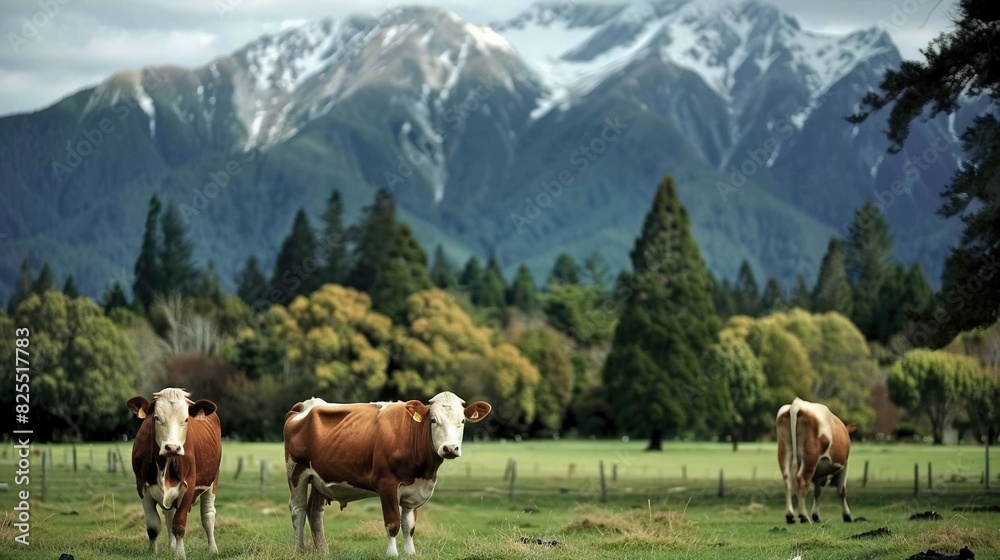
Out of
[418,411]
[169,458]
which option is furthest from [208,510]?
[418,411]

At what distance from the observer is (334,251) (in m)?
116

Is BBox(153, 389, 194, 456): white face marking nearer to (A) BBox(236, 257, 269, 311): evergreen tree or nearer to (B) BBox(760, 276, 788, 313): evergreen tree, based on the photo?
(A) BBox(236, 257, 269, 311): evergreen tree

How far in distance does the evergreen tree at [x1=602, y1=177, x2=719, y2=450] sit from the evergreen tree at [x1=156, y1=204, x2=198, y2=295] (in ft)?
216

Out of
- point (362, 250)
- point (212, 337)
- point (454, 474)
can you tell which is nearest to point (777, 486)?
point (454, 474)

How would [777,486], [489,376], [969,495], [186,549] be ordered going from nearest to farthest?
1. [186,549]
2. [969,495]
3. [777,486]
4. [489,376]

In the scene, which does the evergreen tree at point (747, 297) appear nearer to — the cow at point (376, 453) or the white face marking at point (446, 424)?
the cow at point (376, 453)

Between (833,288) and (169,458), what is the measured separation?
108478 millimetres

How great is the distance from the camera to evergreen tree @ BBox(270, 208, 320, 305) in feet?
383

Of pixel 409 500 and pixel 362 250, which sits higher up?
pixel 362 250

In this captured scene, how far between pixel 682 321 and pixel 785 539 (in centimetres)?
4820

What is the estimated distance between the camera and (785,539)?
20281 millimetres

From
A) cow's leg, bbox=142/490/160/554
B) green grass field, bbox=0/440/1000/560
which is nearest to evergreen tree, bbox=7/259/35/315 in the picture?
green grass field, bbox=0/440/1000/560

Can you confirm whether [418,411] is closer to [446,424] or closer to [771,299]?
[446,424]

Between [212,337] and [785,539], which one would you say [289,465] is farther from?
[212,337]
